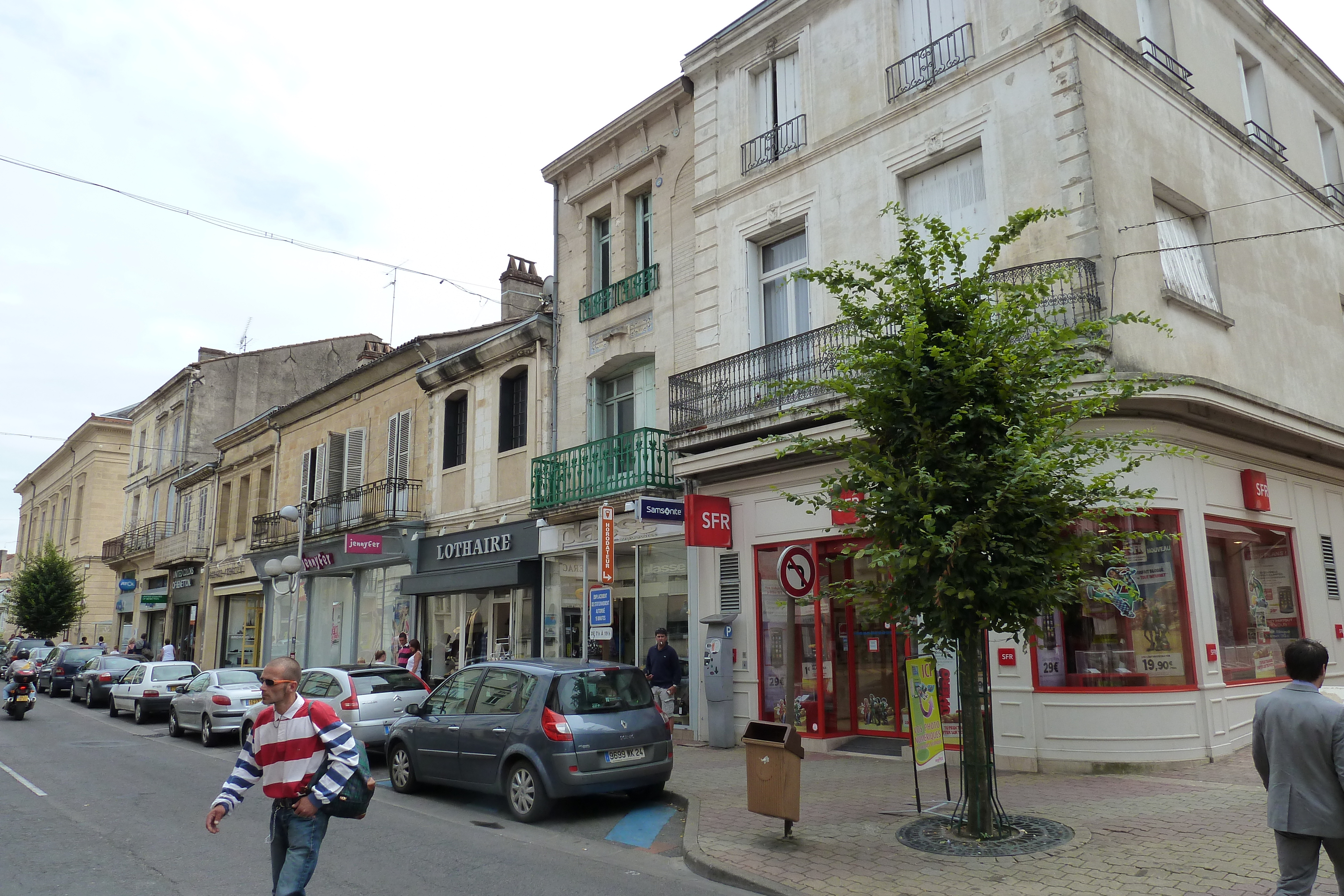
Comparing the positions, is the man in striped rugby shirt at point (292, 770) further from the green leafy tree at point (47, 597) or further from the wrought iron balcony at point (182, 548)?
the green leafy tree at point (47, 597)

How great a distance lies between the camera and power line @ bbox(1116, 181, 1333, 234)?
37.3 feet

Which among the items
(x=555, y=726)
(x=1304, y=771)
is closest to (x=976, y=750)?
(x=1304, y=771)

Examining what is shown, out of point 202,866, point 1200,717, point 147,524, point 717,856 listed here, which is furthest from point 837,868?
point 147,524

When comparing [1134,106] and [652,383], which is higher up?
[1134,106]

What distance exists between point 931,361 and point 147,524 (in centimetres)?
4170

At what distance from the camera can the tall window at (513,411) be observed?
19781 millimetres

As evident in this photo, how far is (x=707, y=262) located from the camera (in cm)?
1570

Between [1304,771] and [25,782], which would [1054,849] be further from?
[25,782]

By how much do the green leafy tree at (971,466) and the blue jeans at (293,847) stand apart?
14.7 feet

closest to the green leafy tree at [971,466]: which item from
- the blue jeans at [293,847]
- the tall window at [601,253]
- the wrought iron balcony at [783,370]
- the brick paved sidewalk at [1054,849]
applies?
the brick paved sidewalk at [1054,849]

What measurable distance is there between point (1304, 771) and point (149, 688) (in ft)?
68.1

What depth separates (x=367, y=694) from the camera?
42.4ft

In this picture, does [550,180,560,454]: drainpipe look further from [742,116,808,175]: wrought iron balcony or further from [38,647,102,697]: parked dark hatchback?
[38,647,102,697]: parked dark hatchback

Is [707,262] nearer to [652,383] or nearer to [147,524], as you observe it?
[652,383]
